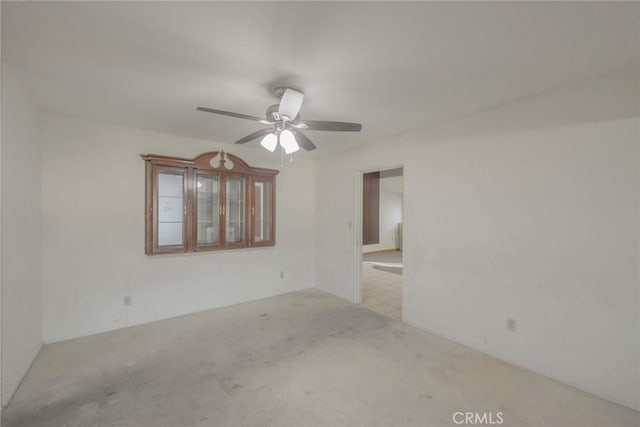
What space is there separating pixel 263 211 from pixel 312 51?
2883 millimetres

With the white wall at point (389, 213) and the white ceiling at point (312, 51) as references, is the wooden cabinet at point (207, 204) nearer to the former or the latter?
the white ceiling at point (312, 51)

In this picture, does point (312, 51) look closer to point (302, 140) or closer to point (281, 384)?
point (302, 140)

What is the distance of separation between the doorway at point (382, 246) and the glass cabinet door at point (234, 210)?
5.91ft

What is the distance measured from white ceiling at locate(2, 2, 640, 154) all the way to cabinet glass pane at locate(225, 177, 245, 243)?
1460 millimetres

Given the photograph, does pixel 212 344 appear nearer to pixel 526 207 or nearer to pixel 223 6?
pixel 223 6

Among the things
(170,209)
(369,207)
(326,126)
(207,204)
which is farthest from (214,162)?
(369,207)

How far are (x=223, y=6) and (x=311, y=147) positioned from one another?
134 cm

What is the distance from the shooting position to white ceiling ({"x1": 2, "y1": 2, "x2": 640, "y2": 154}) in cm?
133

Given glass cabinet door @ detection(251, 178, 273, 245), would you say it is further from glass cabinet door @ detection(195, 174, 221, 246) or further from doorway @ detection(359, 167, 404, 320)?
doorway @ detection(359, 167, 404, 320)

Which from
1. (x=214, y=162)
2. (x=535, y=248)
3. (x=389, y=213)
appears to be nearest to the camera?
(x=535, y=248)

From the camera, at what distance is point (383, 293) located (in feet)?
14.4

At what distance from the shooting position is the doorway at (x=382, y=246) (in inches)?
158

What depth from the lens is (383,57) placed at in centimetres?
170

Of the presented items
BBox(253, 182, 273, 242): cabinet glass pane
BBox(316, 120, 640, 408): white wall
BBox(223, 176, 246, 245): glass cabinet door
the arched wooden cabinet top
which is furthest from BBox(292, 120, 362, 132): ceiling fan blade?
BBox(253, 182, 273, 242): cabinet glass pane
